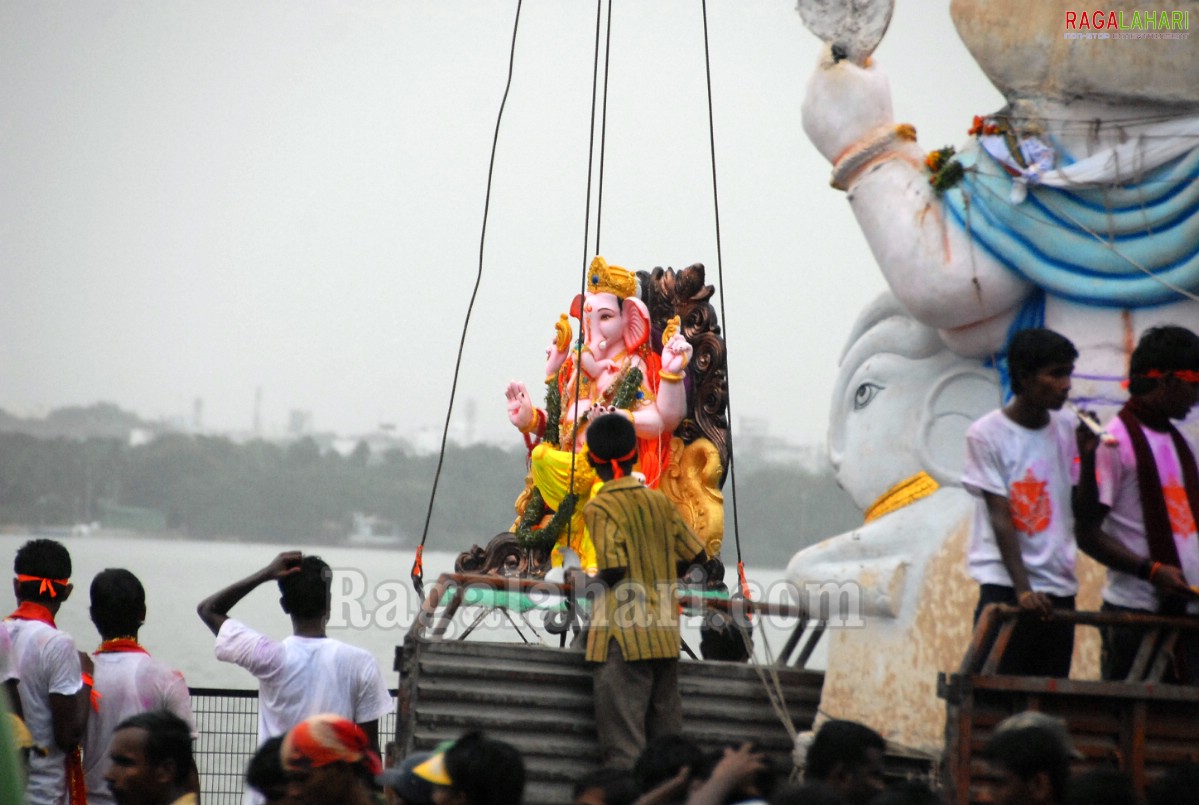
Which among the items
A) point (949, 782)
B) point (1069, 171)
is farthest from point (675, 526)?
point (1069, 171)

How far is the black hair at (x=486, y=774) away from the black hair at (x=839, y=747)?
873 millimetres

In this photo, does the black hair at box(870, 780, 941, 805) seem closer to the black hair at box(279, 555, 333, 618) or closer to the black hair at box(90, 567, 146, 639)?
the black hair at box(279, 555, 333, 618)

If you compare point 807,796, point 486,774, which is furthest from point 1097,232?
point 486,774

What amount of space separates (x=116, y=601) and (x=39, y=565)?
→ 0.33 metres

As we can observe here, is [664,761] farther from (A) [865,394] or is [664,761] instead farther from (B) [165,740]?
(A) [865,394]

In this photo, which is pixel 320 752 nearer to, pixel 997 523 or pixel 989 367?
pixel 997 523

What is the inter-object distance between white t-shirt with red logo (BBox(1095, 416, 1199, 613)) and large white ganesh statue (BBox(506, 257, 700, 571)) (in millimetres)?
4572

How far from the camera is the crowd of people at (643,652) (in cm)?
430

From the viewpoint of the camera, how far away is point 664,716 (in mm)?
6523

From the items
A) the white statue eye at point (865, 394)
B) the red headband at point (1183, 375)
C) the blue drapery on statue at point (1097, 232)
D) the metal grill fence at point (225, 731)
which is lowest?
the metal grill fence at point (225, 731)

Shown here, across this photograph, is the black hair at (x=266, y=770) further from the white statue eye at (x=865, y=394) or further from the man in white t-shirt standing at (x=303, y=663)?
the white statue eye at (x=865, y=394)

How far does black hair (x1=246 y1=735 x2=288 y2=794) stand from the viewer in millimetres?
4484

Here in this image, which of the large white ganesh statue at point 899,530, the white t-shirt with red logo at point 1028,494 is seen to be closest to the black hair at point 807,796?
the white t-shirt with red logo at point 1028,494

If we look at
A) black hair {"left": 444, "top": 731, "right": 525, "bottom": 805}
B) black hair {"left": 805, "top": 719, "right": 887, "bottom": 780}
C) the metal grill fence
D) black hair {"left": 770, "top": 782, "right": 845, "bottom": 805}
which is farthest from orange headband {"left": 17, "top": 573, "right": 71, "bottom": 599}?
Result: black hair {"left": 770, "top": 782, "right": 845, "bottom": 805}
